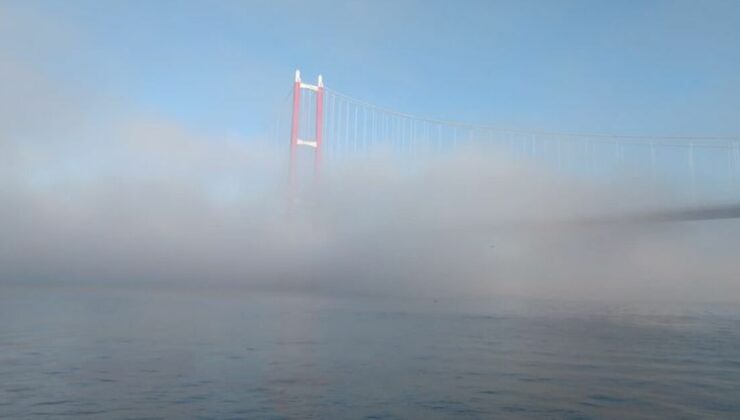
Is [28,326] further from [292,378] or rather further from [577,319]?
[577,319]

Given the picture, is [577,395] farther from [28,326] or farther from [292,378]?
[28,326]

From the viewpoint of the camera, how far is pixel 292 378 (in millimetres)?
6602

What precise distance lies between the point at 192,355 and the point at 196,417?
11.2ft

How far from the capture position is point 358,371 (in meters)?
7.14

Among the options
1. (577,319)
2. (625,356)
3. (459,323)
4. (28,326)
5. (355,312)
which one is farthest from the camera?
(355,312)

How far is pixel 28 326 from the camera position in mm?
11750

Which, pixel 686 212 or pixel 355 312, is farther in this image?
pixel 686 212

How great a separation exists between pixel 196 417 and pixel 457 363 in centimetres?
370

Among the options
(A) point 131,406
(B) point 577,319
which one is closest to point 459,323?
(B) point 577,319

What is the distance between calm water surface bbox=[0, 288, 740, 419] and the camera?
17.4 ft

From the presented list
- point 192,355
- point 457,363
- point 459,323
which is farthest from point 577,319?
point 192,355

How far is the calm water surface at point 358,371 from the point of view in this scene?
5301 mm

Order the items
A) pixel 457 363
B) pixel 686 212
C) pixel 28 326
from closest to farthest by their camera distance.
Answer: pixel 457 363 < pixel 28 326 < pixel 686 212

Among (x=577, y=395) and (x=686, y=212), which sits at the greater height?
(x=686, y=212)
